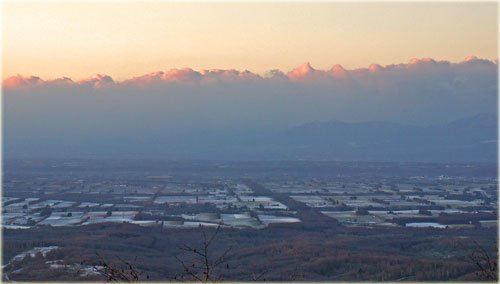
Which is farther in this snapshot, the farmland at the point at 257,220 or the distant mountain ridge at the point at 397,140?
the distant mountain ridge at the point at 397,140

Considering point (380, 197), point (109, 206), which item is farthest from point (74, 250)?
point (380, 197)

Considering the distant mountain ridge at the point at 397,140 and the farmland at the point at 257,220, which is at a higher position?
the distant mountain ridge at the point at 397,140

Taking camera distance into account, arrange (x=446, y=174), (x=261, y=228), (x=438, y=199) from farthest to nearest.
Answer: (x=446, y=174)
(x=438, y=199)
(x=261, y=228)

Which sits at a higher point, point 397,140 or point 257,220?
point 397,140

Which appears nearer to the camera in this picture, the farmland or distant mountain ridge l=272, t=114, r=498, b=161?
the farmland

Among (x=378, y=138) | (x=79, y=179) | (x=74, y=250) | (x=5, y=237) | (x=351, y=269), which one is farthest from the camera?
(x=378, y=138)

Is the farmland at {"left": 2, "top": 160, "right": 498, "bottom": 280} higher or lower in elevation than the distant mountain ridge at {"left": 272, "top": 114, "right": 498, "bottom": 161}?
lower

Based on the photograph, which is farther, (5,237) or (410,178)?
(410,178)

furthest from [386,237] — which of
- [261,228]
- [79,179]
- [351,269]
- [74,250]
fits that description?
[79,179]

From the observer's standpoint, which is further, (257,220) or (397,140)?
(397,140)

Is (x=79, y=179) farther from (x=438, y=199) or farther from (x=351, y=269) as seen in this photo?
(x=351, y=269)
